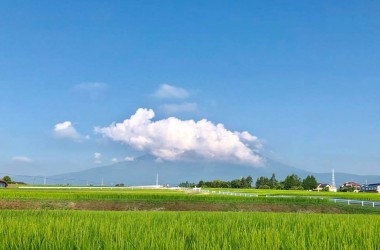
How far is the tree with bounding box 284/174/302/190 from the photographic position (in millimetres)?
130012

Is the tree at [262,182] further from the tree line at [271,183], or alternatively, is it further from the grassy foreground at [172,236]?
the grassy foreground at [172,236]

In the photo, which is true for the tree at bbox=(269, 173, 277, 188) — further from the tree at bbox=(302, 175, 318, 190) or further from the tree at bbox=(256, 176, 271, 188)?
the tree at bbox=(302, 175, 318, 190)

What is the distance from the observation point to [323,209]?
39.2 m

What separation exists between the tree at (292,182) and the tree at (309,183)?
5.92 feet

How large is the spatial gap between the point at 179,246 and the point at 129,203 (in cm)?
3547

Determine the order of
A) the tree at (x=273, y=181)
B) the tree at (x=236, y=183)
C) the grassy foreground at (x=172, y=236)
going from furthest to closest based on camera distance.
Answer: the tree at (x=236, y=183), the tree at (x=273, y=181), the grassy foreground at (x=172, y=236)

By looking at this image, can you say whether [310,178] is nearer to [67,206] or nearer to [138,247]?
[67,206]

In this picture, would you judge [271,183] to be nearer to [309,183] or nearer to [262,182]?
[262,182]

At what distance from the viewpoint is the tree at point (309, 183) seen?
439ft

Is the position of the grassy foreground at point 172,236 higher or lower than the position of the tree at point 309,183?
higher

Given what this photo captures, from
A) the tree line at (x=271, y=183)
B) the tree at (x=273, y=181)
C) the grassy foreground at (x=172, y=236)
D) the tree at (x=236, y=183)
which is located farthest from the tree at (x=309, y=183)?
the grassy foreground at (x=172, y=236)

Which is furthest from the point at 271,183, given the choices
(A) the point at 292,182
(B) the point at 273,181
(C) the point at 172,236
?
(C) the point at 172,236

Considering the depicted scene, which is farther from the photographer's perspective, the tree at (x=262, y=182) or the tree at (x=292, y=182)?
the tree at (x=262, y=182)

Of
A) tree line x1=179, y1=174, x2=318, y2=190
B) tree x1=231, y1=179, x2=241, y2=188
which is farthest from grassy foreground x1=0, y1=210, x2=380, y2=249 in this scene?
tree x1=231, y1=179, x2=241, y2=188
